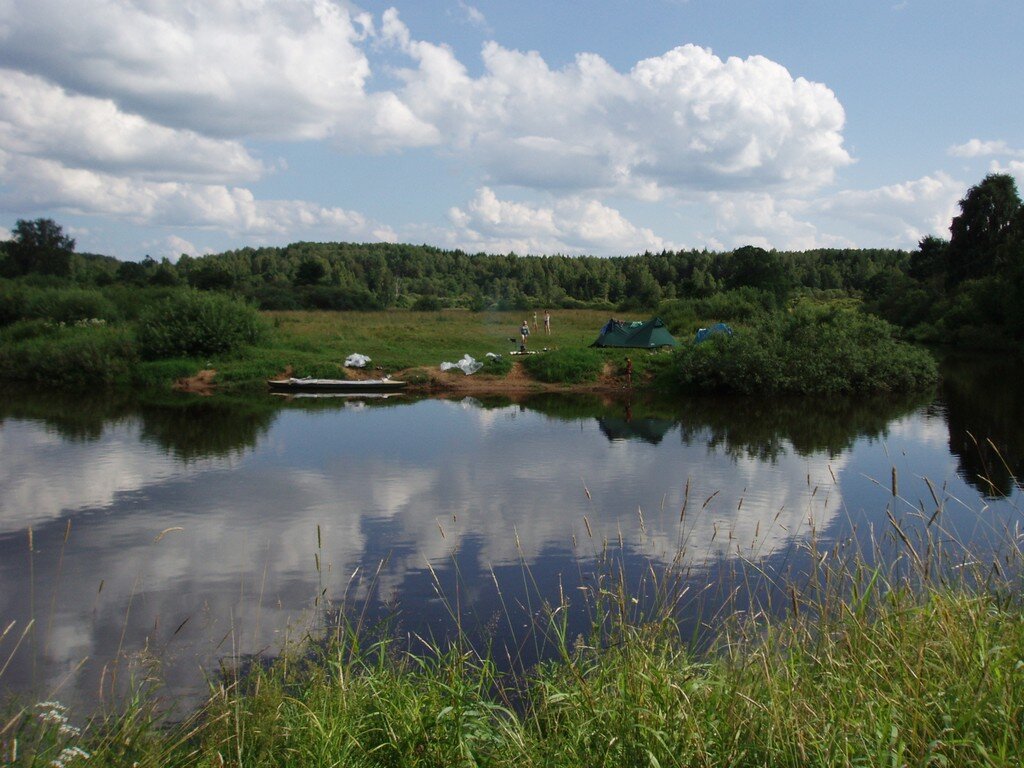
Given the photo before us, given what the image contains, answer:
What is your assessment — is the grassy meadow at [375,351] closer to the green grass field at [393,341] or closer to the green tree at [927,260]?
the green grass field at [393,341]

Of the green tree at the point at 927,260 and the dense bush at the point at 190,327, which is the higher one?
the green tree at the point at 927,260

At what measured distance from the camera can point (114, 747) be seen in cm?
417

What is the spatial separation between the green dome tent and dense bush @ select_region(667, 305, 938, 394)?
409cm

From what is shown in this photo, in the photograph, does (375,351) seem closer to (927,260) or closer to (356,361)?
(356,361)

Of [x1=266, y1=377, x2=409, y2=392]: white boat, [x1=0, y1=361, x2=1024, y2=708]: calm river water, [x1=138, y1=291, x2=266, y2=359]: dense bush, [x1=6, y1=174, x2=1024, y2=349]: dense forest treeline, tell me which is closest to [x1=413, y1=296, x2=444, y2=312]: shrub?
[x1=6, y1=174, x2=1024, y2=349]: dense forest treeline

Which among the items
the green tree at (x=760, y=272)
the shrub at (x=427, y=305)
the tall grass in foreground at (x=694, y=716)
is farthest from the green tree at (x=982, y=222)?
the tall grass in foreground at (x=694, y=716)

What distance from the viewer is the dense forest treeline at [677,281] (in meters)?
42.2

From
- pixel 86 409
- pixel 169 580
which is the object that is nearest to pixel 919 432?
pixel 169 580

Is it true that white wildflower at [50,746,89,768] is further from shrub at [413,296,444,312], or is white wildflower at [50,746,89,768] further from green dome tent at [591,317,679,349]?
shrub at [413,296,444,312]

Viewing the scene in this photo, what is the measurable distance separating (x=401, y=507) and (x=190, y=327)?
1931cm

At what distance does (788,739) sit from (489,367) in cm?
2474

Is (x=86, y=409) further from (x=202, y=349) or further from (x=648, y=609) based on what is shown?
(x=648, y=609)

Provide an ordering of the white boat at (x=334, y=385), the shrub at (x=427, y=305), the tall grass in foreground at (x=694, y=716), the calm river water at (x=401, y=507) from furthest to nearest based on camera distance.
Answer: the shrub at (x=427, y=305), the white boat at (x=334, y=385), the calm river water at (x=401, y=507), the tall grass in foreground at (x=694, y=716)

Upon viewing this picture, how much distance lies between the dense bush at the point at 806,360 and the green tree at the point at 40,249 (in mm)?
39400
